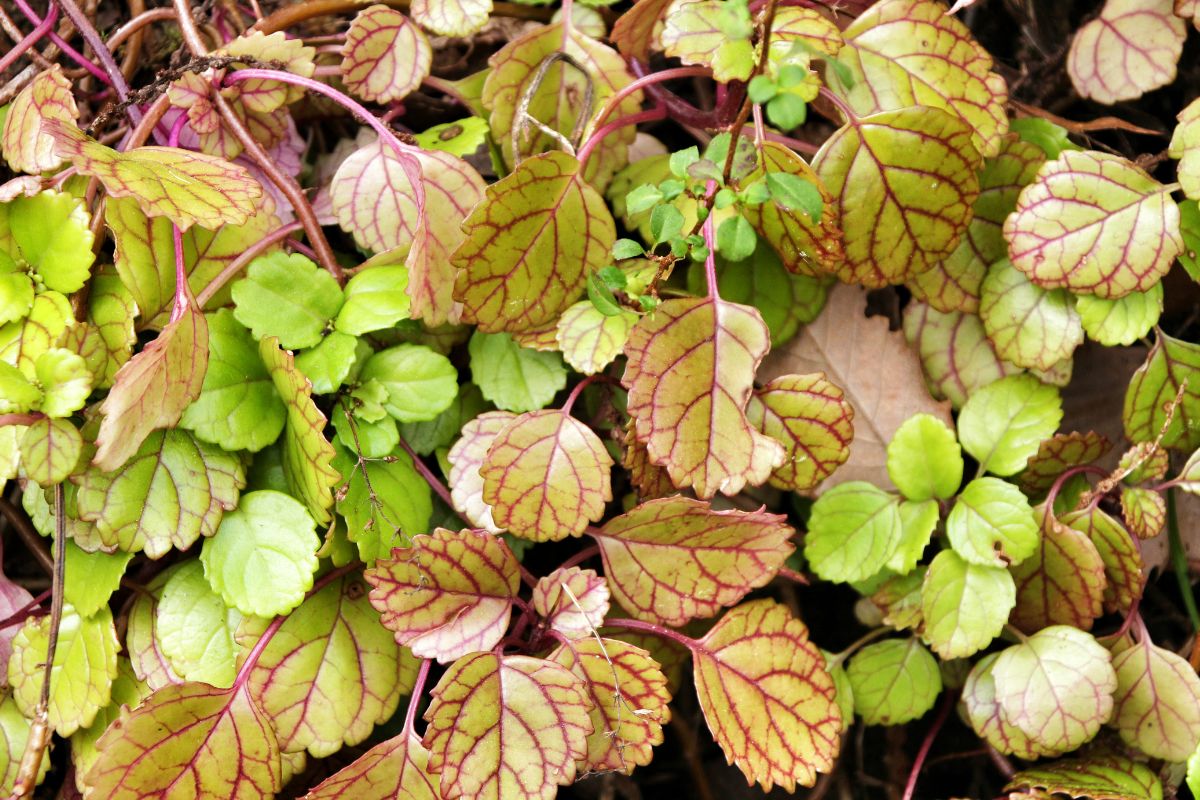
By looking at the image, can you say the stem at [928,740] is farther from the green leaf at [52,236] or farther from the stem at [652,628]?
the green leaf at [52,236]

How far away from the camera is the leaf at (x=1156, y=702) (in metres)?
1.26

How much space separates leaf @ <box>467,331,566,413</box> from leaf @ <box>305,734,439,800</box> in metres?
0.42

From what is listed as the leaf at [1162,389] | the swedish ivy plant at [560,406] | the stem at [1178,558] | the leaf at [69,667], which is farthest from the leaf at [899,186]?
the leaf at [69,667]

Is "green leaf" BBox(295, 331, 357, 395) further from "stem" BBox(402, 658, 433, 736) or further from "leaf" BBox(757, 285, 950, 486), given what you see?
"leaf" BBox(757, 285, 950, 486)

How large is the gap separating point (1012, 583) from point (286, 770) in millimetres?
926

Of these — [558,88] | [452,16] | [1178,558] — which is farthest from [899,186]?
[1178,558]

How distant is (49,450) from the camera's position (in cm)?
109

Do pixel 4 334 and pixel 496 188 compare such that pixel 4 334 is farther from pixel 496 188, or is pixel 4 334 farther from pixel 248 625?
pixel 496 188

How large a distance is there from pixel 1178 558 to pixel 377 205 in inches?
48.3

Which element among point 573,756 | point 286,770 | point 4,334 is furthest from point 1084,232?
point 4,334

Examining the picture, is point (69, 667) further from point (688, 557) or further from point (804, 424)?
point (804, 424)

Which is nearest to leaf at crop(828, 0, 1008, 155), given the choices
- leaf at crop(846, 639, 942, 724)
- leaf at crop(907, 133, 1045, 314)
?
leaf at crop(907, 133, 1045, 314)

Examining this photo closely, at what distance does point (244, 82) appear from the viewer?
1.29m

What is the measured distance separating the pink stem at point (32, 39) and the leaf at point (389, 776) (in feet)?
3.33
